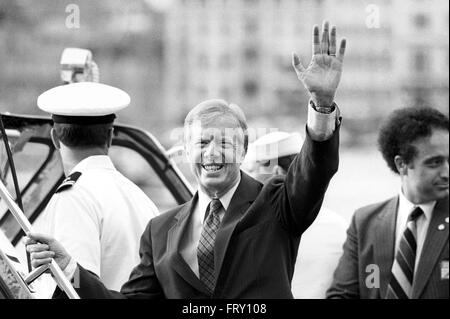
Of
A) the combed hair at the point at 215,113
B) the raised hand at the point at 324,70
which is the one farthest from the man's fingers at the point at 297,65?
the combed hair at the point at 215,113

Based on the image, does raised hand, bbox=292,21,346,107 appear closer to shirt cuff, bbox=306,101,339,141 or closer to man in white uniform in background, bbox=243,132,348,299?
shirt cuff, bbox=306,101,339,141

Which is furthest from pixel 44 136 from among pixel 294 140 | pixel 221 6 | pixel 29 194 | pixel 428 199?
pixel 221 6

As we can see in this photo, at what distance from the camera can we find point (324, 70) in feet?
9.29

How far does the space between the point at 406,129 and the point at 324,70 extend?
4.09 ft

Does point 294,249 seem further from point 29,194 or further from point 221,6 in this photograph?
point 221,6

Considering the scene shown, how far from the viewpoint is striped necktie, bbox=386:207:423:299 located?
3.67m

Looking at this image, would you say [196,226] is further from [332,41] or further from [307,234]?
[307,234]

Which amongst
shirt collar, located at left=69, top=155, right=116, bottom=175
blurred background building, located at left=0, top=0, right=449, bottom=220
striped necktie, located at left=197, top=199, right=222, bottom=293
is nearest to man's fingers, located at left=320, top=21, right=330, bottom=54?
striped necktie, located at left=197, top=199, right=222, bottom=293

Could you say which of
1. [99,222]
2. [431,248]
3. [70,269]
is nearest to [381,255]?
[431,248]

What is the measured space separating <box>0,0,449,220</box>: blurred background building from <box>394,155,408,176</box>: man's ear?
80.7 meters

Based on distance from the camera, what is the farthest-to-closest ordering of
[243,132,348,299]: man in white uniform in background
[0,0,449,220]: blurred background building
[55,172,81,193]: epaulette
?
[0,0,449,220]: blurred background building
[243,132,348,299]: man in white uniform in background
[55,172,81,193]: epaulette

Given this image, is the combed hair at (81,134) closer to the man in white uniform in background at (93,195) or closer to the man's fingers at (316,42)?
the man in white uniform in background at (93,195)

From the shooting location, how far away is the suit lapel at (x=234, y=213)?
2.96m

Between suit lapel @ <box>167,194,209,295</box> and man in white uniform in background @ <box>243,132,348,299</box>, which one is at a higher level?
suit lapel @ <box>167,194,209,295</box>
